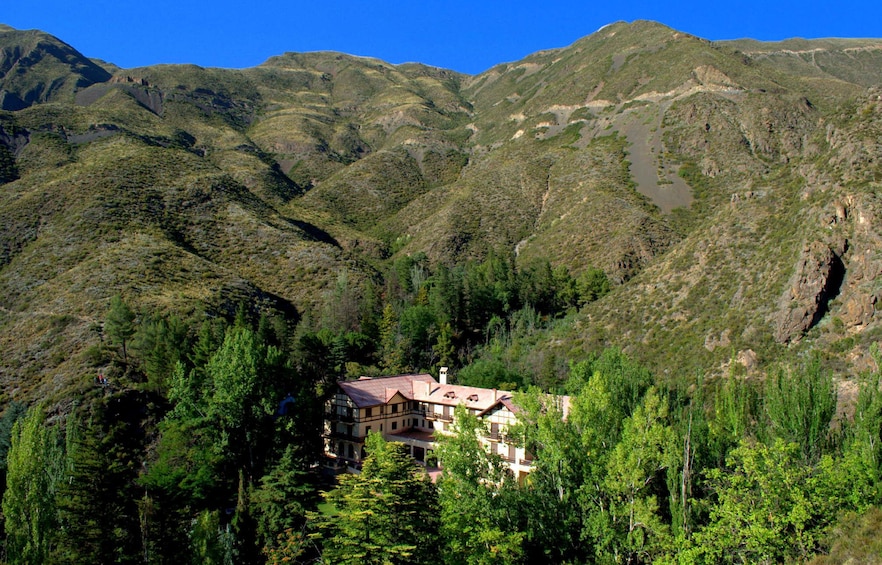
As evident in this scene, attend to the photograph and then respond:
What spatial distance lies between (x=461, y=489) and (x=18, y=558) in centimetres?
1742

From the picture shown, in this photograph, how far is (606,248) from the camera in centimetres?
8238

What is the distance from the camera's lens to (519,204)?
109 metres

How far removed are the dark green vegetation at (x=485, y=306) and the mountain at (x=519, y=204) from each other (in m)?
0.46

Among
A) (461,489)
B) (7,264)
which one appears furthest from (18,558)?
(7,264)

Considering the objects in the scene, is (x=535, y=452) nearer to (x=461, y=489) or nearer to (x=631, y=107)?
(x=461, y=489)

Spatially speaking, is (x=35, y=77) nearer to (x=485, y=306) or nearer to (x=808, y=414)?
(x=485, y=306)

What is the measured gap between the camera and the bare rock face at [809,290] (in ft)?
143

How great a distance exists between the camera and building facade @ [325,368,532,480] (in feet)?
141

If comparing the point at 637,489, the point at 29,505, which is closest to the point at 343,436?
the point at 29,505

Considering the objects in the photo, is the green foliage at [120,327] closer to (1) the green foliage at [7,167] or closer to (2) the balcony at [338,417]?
(2) the balcony at [338,417]

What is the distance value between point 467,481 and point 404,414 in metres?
25.4

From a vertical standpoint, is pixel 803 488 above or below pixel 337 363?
below

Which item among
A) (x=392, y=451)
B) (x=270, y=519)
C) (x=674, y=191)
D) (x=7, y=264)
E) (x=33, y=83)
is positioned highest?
(x=33, y=83)

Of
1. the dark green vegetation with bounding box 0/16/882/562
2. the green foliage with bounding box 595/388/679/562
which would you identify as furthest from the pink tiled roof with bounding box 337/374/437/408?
the green foliage with bounding box 595/388/679/562
